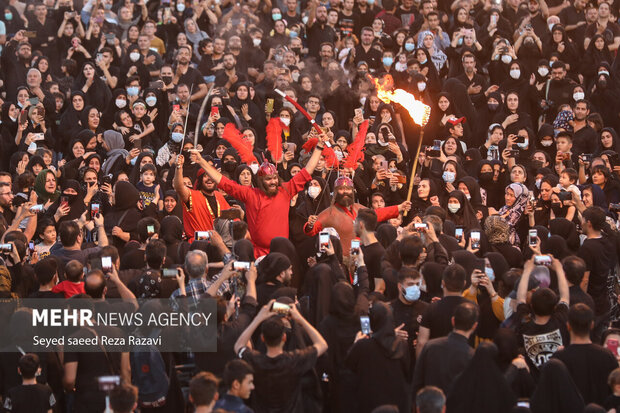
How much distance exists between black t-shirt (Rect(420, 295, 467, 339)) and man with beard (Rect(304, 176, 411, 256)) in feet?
10.4

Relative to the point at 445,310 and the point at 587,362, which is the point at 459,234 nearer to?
the point at 445,310

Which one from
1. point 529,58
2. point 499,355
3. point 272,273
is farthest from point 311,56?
point 499,355

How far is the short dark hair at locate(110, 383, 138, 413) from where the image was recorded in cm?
631

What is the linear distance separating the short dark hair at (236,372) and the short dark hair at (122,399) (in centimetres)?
61

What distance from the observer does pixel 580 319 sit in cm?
686

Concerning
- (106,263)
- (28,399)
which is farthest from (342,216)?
(28,399)

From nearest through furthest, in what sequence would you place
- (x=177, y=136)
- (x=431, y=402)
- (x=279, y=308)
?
(x=431, y=402), (x=279, y=308), (x=177, y=136)

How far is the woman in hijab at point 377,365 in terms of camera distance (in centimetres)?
709

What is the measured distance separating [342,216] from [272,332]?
13.5 ft

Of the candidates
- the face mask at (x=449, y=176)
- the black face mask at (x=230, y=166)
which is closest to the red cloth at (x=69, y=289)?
the black face mask at (x=230, y=166)

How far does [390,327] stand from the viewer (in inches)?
279

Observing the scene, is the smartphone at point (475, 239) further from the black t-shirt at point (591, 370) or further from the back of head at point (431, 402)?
the back of head at point (431, 402)

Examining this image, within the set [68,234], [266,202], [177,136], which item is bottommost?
[68,234]

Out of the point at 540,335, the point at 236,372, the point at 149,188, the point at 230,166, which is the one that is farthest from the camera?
the point at 230,166
